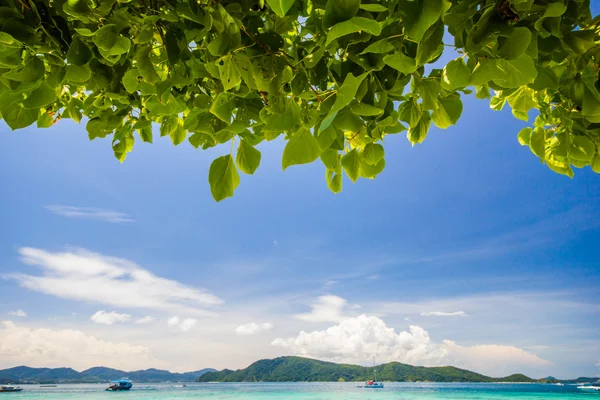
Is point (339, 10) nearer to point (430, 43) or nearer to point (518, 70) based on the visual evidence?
point (430, 43)

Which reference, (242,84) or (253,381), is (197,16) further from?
Answer: (253,381)

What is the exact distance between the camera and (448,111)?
115cm

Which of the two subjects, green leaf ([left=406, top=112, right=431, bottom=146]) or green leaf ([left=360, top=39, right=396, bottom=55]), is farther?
green leaf ([left=406, top=112, right=431, bottom=146])

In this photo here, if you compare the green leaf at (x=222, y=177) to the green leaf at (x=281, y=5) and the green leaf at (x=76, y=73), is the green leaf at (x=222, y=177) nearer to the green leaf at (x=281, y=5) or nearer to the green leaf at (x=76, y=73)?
the green leaf at (x=76, y=73)

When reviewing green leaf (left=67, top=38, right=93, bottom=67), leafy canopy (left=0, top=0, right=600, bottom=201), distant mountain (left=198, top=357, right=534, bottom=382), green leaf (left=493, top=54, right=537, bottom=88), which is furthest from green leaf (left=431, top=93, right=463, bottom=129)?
distant mountain (left=198, top=357, right=534, bottom=382)

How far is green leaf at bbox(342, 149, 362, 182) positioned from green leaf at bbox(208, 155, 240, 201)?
35cm

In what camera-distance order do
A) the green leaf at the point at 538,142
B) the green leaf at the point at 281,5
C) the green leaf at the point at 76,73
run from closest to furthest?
the green leaf at the point at 281,5 → the green leaf at the point at 76,73 → the green leaf at the point at 538,142

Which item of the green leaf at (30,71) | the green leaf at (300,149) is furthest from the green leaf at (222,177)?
the green leaf at (30,71)

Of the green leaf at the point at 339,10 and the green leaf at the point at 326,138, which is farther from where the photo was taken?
the green leaf at the point at 326,138

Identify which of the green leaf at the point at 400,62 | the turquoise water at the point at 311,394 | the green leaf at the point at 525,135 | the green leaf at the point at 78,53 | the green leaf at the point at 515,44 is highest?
the green leaf at the point at 525,135

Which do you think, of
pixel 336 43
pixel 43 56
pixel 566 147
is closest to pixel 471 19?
pixel 336 43

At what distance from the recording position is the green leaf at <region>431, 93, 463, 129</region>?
1136 mm

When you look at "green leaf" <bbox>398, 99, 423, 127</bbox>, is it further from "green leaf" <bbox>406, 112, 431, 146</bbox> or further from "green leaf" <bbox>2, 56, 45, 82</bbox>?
"green leaf" <bbox>2, 56, 45, 82</bbox>

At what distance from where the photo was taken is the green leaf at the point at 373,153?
3.95ft
